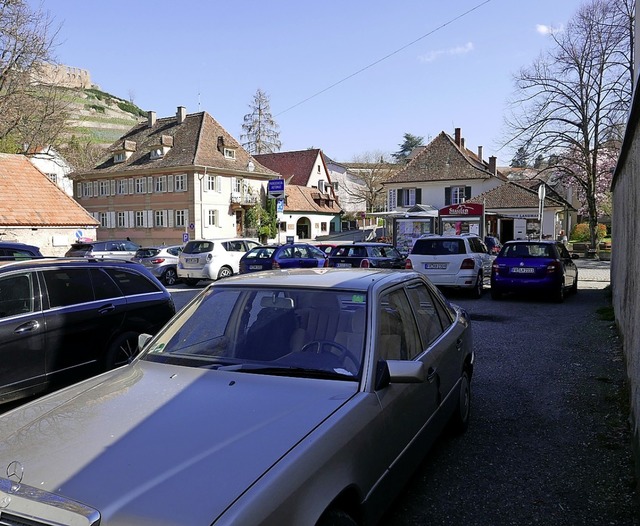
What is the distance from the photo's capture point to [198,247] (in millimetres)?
20453

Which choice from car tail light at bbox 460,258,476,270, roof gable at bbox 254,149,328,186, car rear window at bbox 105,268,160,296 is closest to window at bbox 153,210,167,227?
roof gable at bbox 254,149,328,186

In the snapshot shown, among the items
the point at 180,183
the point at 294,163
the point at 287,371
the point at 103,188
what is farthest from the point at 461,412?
the point at 294,163

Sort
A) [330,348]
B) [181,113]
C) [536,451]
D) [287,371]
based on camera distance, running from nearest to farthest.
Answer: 1. [287,371]
2. [330,348]
3. [536,451]
4. [181,113]

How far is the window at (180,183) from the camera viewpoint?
48.3 meters

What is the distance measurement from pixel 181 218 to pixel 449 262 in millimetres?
37435

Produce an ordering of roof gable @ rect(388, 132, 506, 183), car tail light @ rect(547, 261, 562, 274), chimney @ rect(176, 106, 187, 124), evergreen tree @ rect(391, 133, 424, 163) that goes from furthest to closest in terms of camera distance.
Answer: evergreen tree @ rect(391, 133, 424, 163)
roof gable @ rect(388, 132, 506, 183)
chimney @ rect(176, 106, 187, 124)
car tail light @ rect(547, 261, 562, 274)

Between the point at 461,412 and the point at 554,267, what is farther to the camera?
the point at 554,267

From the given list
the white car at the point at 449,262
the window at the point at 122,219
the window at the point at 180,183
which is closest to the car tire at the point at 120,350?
the white car at the point at 449,262

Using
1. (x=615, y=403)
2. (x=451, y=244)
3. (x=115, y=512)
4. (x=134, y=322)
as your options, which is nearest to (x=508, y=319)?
(x=451, y=244)

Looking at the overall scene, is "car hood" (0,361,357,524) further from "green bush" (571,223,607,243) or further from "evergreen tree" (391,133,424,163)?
"evergreen tree" (391,133,424,163)

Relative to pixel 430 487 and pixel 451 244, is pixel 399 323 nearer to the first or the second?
pixel 430 487

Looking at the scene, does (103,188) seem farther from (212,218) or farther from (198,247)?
(198,247)

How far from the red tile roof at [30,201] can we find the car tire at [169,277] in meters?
4.23

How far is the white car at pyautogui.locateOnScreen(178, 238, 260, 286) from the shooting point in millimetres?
19953
